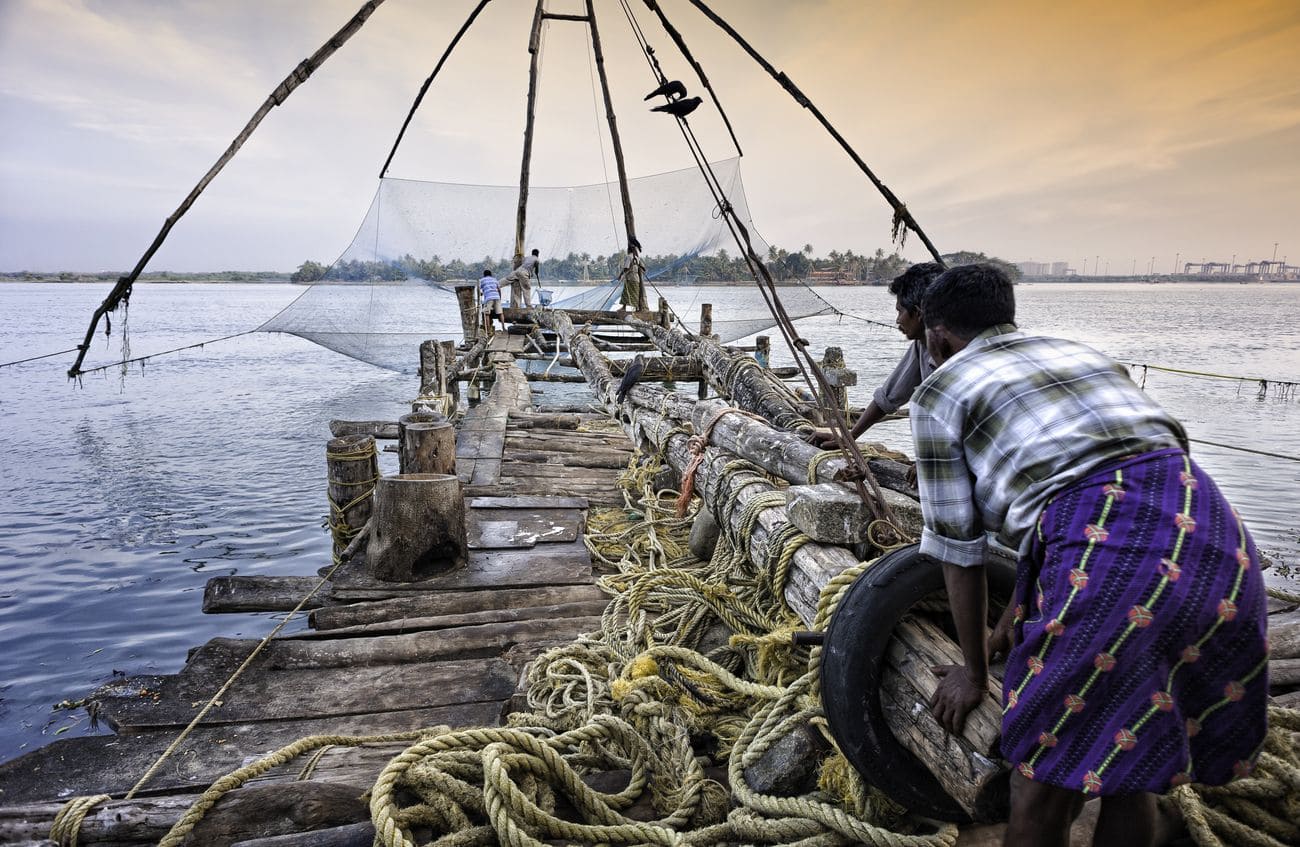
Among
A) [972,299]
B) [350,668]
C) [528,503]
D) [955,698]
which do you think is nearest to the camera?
[955,698]

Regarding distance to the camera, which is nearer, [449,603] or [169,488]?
[449,603]

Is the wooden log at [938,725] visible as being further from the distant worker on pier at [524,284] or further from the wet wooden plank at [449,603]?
the distant worker on pier at [524,284]

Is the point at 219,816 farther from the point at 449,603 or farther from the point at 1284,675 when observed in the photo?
the point at 1284,675

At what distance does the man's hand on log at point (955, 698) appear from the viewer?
152cm

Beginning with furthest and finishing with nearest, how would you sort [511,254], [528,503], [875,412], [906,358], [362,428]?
1. [511,254]
2. [362,428]
3. [528,503]
4. [875,412]
5. [906,358]

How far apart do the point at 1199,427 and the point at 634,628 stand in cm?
1761

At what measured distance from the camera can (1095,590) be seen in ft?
4.37

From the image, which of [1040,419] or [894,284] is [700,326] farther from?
Answer: [1040,419]

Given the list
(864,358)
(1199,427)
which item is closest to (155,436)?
(1199,427)

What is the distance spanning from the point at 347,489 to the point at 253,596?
48.9 inches

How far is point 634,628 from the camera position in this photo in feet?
10.2

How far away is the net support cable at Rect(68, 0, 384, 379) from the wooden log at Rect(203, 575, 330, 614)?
3.27 meters

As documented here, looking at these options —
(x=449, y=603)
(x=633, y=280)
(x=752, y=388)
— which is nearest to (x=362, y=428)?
(x=449, y=603)

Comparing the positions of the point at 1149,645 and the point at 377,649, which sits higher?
the point at 1149,645
